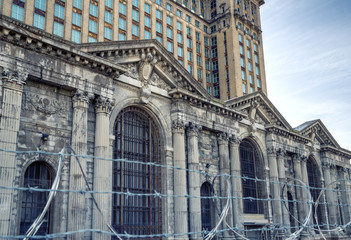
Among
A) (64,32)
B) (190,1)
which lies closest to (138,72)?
(64,32)

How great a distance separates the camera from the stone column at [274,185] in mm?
35250

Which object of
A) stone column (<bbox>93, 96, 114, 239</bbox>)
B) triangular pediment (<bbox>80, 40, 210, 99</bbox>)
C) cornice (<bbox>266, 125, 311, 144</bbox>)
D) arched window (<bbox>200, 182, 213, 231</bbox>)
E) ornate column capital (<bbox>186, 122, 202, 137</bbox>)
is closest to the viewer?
stone column (<bbox>93, 96, 114, 239</bbox>)

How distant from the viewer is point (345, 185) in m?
49.2

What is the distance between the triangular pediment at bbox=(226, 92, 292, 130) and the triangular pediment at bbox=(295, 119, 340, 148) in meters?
5.15

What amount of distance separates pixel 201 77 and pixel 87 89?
141ft

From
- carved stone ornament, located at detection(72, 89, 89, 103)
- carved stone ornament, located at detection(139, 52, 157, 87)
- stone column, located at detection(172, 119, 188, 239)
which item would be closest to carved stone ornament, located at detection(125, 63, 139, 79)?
carved stone ornament, located at detection(139, 52, 157, 87)

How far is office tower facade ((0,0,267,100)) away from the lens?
46.2 meters

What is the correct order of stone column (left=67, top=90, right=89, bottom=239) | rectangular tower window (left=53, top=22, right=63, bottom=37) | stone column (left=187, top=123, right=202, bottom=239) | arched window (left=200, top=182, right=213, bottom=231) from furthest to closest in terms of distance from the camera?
rectangular tower window (left=53, top=22, right=63, bottom=37) < arched window (left=200, top=182, right=213, bottom=231) < stone column (left=187, top=123, right=202, bottom=239) < stone column (left=67, top=90, right=89, bottom=239)

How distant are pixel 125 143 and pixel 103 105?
3456mm

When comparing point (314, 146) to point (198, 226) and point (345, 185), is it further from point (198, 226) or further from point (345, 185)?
point (198, 226)

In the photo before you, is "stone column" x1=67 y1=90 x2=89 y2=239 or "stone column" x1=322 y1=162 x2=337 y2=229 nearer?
"stone column" x1=67 y1=90 x2=89 y2=239

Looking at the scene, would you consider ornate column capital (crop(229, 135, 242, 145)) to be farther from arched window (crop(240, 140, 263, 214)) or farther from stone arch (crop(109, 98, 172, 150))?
stone arch (crop(109, 98, 172, 150))

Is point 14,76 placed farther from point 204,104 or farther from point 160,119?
point 204,104

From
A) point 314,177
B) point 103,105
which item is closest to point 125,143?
point 103,105
